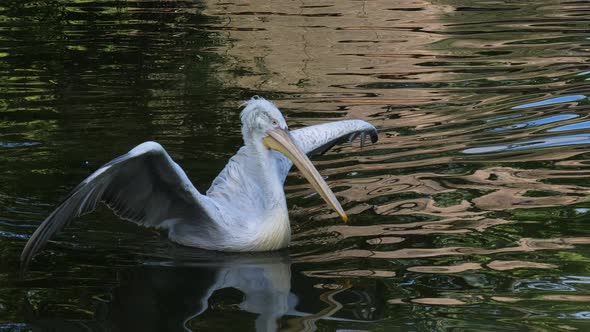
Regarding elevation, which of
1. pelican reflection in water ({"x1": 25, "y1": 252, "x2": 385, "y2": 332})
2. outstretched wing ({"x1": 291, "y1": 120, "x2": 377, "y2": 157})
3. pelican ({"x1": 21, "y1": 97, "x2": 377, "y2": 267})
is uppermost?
outstretched wing ({"x1": 291, "y1": 120, "x2": 377, "y2": 157})

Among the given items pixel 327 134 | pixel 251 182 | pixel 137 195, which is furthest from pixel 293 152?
pixel 327 134

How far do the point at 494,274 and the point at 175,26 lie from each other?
933 centimetres

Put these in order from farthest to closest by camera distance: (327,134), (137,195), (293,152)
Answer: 1. (327,134)
2. (293,152)
3. (137,195)

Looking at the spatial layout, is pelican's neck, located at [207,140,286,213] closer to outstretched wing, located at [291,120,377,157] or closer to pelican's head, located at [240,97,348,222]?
pelican's head, located at [240,97,348,222]

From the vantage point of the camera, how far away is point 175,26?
13414 mm

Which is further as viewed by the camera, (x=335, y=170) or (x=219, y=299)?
(x=335, y=170)

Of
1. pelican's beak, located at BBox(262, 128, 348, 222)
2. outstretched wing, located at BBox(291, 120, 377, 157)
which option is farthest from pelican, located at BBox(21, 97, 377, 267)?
outstretched wing, located at BBox(291, 120, 377, 157)

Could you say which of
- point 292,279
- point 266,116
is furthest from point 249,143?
point 292,279

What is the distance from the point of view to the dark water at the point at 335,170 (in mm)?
4375

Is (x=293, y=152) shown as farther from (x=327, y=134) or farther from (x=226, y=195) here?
(x=327, y=134)

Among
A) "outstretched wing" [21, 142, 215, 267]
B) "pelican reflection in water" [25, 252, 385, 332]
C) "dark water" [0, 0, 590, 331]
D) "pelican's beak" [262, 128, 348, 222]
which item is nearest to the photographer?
"pelican reflection in water" [25, 252, 385, 332]

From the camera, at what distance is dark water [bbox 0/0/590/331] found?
4.38m

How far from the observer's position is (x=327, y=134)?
641 cm

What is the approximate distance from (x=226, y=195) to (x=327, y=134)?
1.13 metres
